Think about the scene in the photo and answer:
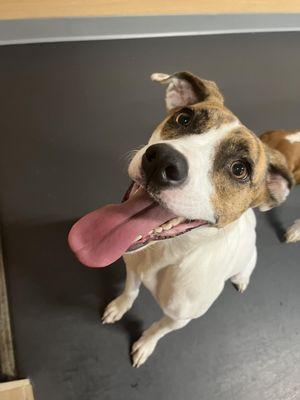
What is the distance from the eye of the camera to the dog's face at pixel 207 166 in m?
1.34

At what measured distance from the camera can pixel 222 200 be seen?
1.48 m

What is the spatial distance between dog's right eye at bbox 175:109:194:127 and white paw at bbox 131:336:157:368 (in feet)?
4.10

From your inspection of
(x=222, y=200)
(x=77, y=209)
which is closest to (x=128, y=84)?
(x=77, y=209)

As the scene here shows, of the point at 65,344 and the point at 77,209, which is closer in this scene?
the point at 65,344

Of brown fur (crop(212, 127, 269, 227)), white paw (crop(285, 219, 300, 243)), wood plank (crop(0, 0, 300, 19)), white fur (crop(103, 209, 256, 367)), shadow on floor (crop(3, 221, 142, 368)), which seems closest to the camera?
brown fur (crop(212, 127, 269, 227))

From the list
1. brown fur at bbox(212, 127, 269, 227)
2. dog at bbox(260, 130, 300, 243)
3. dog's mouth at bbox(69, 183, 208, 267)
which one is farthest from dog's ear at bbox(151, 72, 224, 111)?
dog at bbox(260, 130, 300, 243)

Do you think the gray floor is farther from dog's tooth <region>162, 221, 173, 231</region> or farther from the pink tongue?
dog's tooth <region>162, 221, 173, 231</region>

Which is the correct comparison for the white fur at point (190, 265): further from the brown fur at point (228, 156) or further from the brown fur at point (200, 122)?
the brown fur at point (200, 122)

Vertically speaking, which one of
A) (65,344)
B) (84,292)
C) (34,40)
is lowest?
(65,344)

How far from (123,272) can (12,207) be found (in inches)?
31.2

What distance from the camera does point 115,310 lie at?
2443 mm

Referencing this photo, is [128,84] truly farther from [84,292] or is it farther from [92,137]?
[84,292]

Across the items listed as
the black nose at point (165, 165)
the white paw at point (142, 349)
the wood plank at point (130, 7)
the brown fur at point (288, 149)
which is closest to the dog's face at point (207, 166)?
the black nose at point (165, 165)

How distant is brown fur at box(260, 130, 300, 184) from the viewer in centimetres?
247
